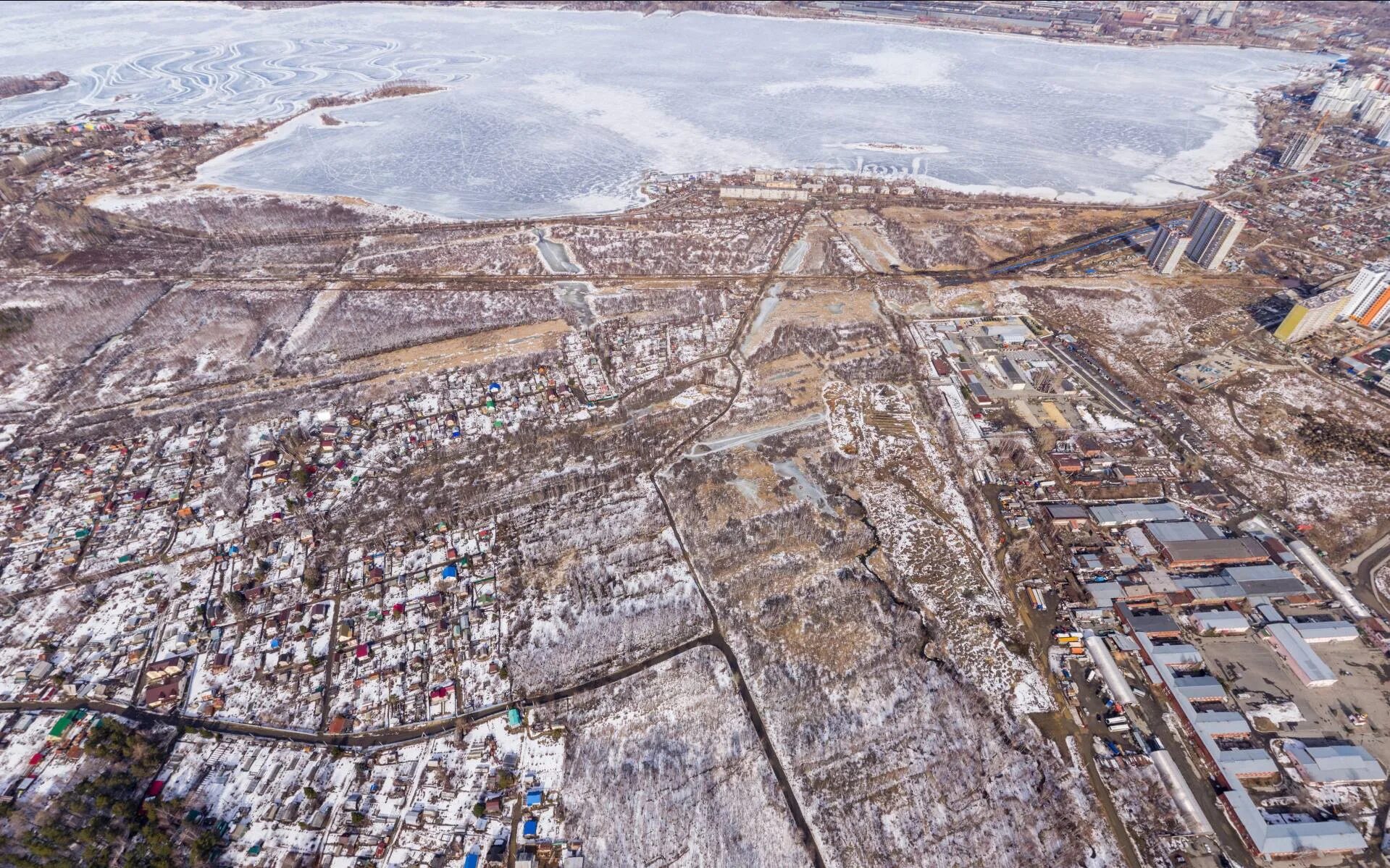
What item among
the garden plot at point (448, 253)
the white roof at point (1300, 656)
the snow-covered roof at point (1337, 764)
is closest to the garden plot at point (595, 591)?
the snow-covered roof at point (1337, 764)

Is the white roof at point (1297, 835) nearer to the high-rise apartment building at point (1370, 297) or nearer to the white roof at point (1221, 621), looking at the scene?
the white roof at point (1221, 621)

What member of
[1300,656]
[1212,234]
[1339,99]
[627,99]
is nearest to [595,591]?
[1300,656]

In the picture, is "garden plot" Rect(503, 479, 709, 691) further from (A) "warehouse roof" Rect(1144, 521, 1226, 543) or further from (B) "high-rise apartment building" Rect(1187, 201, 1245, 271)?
(B) "high-rise apartment building" Rect(1187, 201, 1245, 271)

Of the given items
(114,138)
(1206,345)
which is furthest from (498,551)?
(114,138)

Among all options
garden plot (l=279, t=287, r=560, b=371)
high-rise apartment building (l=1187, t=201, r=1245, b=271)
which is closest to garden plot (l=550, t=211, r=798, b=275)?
garden plot (l=279, t=287, r=560, b=371)

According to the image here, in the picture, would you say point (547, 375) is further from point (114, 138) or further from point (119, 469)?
point (114, 138)

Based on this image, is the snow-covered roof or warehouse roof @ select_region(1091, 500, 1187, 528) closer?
the snow-covered roof
